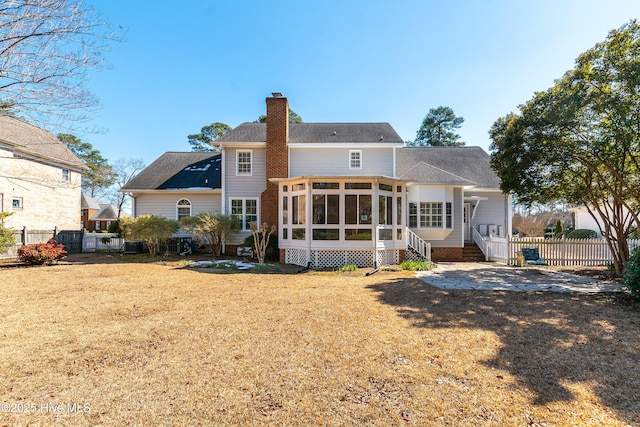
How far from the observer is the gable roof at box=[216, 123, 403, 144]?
54.7ft

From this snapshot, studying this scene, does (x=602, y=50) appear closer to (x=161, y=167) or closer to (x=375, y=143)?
(x=375, y=143)

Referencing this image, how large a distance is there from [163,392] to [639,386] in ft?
17.7

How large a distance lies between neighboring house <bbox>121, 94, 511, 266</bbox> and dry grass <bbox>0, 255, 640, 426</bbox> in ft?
17.1

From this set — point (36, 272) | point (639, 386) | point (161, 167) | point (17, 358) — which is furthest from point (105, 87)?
point (161, 167)

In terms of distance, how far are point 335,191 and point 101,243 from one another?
53.9 ft

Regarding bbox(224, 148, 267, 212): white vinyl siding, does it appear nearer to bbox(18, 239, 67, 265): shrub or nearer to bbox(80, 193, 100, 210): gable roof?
bbox(18, 239, 67, 265): shrub

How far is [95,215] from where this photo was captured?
131 feet

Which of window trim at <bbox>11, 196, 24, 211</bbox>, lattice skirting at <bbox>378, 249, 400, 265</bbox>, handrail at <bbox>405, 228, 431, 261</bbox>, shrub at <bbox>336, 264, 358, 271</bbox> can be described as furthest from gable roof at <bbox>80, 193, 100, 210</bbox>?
handrail at <bbox>405, 228, 431, 261</bbox>

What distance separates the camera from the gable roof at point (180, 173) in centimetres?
1788

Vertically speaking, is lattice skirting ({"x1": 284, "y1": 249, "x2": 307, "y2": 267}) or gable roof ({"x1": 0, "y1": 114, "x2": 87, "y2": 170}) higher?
gable roof ({"x1": 0, "y1": 114, "x2": 87, "y2": 170})

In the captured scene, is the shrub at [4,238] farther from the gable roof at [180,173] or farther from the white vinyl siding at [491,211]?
the white vinyl siding at [491,211]

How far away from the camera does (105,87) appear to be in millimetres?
7148

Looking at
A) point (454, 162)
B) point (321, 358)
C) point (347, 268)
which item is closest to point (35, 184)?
point (347, 268)

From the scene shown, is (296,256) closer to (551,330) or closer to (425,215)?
(425,215)
